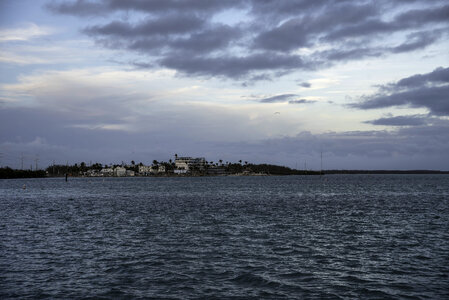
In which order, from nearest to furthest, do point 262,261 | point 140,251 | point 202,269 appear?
point 202,269 < point 262,261 < point 140,251

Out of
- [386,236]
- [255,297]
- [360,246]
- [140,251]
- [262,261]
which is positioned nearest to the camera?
[255,297]

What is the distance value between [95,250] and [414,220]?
131 feet

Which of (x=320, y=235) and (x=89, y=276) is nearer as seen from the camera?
(x=89, y=276)

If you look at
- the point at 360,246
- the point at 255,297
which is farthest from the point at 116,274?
the point at 360,246

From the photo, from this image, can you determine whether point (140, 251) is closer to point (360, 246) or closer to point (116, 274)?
point (116, 274)

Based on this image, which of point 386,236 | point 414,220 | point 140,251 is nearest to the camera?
point 140,251

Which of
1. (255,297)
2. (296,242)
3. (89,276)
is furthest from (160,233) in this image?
(255,297)

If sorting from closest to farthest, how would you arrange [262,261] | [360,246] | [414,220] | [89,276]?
[89,276], [262,261], [360,246], [414,220]

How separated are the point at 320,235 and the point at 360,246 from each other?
5.93m

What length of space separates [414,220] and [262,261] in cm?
3221

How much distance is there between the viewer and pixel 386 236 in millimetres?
37594

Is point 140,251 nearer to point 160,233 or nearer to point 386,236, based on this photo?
point 160,233

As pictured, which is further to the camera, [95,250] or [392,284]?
[95,250]

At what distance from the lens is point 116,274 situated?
2356 centimetres
